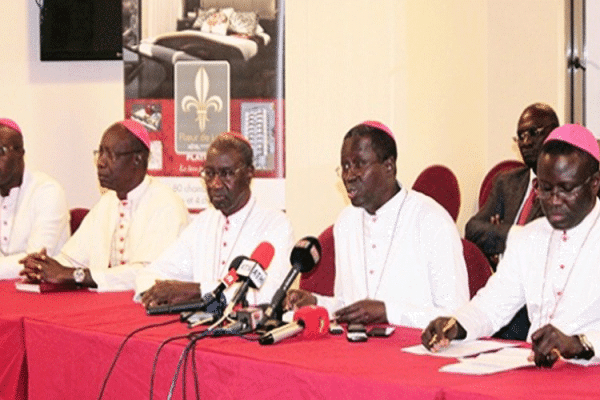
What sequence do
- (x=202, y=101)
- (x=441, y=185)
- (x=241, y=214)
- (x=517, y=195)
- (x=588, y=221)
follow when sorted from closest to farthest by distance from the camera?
(x=588, y=221)
(x=241, y=214)
(x=517, y=195)
(x=202, y=101)
(x=441, y=185)

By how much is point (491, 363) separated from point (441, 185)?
13.2 feet

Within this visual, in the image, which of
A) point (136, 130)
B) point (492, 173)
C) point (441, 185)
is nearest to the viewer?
point (136, 130)

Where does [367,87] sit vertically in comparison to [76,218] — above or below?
above

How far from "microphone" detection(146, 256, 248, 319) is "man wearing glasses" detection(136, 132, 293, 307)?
15.9 inches

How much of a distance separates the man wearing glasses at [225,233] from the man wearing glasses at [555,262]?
123 centimetres

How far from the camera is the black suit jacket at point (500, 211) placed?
593cm

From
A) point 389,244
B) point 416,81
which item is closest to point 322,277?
point 389,244

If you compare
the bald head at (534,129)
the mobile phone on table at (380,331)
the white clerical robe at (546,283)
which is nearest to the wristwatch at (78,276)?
the mobile phone on table at (380,331)

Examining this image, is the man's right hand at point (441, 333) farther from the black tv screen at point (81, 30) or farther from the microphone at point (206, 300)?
the black tv screen at point (81, 30)

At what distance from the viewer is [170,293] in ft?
14.4

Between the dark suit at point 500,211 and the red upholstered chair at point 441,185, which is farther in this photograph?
the red upholstered chair at point 441,185

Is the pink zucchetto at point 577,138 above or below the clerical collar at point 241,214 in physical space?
above

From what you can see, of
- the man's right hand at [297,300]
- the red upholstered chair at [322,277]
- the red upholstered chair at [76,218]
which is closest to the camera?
the man's right hand at [297,300]

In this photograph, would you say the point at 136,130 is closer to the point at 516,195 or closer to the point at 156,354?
the point at 516,195
